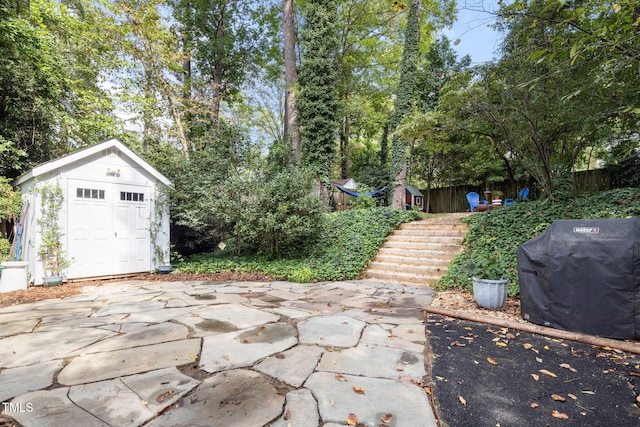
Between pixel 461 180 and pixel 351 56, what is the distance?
8421 mm

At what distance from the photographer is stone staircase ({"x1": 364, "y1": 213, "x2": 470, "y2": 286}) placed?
5.45m

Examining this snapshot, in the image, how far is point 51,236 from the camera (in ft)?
17.0

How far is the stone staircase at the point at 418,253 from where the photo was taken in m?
5.45

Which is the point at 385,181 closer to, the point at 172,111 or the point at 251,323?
the point at 172,111

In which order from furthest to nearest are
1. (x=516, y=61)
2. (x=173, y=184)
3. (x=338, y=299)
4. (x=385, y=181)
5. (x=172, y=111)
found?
1. (x=385, y=181)
2. (x=172, y=111)
3. (x=173, y=184)
4. (x=516, y=61)
5. (x=338, y=299)

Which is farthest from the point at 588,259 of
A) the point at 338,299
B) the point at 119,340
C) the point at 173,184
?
the point at 173,184

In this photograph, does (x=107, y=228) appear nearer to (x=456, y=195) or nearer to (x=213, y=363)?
(x=213, y=363)

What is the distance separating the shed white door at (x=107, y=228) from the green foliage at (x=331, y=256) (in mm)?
1069

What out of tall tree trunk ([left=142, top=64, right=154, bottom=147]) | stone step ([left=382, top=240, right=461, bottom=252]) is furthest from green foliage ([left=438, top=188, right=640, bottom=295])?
tall tree trunk ([left=142, top=64, right=154, bottom=147])

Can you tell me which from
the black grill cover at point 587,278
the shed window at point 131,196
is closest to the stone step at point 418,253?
the black grill cover at point 587,278

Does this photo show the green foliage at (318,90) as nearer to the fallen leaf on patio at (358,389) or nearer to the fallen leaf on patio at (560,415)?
the fallen leaf on patio at (358,389)

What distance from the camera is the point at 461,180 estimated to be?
577 inches

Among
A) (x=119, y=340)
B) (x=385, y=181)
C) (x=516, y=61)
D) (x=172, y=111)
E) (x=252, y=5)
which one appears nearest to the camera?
(x=119, y=340)

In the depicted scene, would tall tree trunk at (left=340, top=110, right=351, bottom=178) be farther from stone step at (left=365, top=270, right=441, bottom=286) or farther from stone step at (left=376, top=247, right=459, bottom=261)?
stone step at (left=365, top=270, right=441, bottom=286)
